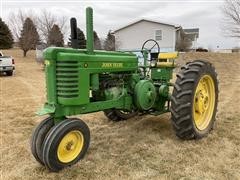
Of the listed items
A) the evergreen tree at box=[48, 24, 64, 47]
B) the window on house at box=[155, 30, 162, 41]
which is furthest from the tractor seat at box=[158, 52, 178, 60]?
the evergreen tree at box=[48, 24, 64, 47]

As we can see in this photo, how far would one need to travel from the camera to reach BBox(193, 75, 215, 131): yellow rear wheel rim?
495cm

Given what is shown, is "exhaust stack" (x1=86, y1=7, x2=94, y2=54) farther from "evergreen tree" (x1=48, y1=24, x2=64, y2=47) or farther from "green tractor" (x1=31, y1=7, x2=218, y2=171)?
"evergreen tree" (x1=48, y1=24, x2=64, y2=47)

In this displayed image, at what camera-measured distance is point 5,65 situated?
57.6ft

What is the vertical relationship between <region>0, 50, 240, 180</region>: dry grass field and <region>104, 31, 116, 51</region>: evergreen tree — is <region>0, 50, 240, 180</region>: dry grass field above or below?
below

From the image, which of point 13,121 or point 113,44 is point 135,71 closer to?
point 13,121

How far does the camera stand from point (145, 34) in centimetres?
2848

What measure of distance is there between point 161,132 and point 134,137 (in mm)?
537

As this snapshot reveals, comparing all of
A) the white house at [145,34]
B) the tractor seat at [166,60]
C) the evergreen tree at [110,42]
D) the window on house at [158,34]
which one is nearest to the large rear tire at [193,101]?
the tractor seat at [166,60]

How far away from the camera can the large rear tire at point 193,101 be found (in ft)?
14.6

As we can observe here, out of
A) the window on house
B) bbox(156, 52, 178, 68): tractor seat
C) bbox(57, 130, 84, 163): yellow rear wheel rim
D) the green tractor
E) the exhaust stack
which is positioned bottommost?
bbox(57, 130, 84, 163): yellow rear wheel rim

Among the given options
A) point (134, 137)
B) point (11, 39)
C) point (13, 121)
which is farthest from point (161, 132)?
point (11, 39)

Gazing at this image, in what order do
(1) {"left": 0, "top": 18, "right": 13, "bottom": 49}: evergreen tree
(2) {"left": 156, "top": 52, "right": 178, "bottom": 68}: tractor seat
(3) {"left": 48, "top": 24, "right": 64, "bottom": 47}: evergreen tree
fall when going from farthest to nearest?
(1) {"left": 0, "top": 18, "right": 13, "bottom": 49}: evergreen tree < (3) {"left": 48, "top": 24, "right": 64, "bottom": 47}: evergreen tree < (2) {"left": 156, "top": 52, "right": 178, "bottom": 68}: tractor seat

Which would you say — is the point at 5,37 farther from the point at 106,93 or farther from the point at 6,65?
the point at 106,93

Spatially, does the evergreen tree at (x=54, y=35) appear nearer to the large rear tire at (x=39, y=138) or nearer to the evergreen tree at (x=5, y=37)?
the evergreen tree at (x=5, y=37)
